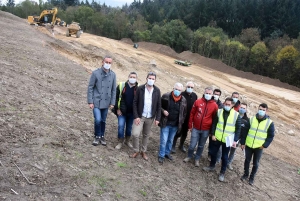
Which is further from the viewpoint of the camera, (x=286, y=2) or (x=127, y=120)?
(x=286, y=2)

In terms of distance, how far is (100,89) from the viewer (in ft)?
19.0

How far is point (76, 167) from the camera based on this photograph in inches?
201

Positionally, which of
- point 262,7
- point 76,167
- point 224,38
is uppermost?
point 262,7

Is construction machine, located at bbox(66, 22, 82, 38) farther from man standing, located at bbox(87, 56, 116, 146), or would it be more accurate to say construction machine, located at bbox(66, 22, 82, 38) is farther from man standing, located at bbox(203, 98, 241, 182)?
man standing, located at bbox(203, 98, 241, 182)

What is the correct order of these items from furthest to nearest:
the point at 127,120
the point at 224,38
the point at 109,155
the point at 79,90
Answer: the point at 224,38, the point at 79,90, the point at 127,120, the point at 109,155

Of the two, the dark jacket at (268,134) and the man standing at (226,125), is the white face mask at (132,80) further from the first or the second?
the dark jacket at (268,134)

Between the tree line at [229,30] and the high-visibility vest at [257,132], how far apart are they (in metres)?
35.1

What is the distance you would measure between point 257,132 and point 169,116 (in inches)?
82.5

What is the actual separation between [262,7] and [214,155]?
6463 centimetres

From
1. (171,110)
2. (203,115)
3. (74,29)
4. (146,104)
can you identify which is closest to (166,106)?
(171,110)

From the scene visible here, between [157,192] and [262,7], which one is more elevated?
[262,7]

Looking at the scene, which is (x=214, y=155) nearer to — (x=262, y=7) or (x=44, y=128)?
(x=44, y=128)

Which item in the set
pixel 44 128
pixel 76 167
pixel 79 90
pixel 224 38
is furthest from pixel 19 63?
pixel 224 38

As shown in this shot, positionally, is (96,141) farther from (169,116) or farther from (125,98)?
(169,116)
